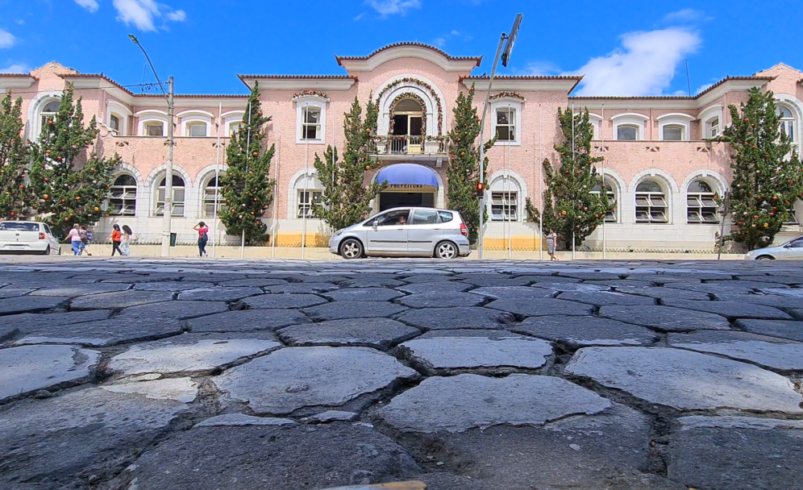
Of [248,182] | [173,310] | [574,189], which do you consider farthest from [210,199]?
[173,310]

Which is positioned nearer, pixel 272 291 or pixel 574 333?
pixel 574 333

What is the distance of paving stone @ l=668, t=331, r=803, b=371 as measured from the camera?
6.65ft

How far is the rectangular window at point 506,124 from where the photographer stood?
74.6 feet

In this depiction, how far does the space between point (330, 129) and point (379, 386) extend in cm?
2226

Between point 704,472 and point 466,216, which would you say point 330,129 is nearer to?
point 466,216

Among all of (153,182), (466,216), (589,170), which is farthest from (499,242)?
(153,182)

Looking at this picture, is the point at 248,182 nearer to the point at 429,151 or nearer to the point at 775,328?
the point at 429,151

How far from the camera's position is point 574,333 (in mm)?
2572

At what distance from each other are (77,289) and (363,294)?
2810mm

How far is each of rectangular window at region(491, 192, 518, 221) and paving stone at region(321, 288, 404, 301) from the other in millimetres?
18387

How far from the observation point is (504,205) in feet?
73.4

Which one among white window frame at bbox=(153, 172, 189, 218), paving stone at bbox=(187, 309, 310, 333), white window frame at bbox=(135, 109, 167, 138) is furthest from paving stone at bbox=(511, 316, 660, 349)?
white window frame at bbox=(135, 109, 167, 138)

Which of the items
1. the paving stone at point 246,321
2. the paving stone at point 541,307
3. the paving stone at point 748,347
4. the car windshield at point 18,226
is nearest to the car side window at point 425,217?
the paving stone at point 541,307

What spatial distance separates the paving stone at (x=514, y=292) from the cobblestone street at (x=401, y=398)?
702 mm
